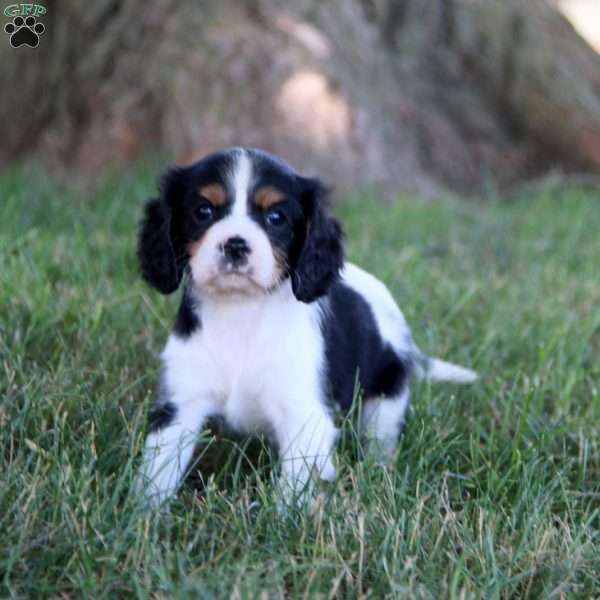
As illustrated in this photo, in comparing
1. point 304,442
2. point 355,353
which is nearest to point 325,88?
point 355,353

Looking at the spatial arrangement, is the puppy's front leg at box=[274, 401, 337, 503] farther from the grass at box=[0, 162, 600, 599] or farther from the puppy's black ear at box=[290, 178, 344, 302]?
the puppy's black ear at box=[290, 178, 344, 302]

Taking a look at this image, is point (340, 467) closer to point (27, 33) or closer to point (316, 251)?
point (316, 251)

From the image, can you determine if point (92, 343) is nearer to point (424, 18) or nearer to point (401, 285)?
point (401, 285)

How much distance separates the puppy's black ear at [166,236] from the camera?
10.1ft

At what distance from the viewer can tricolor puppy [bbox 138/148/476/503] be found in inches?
113

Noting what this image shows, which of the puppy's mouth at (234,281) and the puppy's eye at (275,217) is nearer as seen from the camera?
the puppy's mouth at (234,281)

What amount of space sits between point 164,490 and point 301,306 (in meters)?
0.75

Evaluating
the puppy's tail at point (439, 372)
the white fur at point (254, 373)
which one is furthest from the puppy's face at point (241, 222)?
the puppy's tail at point (439, 372)

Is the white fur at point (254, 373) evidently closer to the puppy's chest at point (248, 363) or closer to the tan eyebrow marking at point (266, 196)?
the puppy's chest at point (248, 363)

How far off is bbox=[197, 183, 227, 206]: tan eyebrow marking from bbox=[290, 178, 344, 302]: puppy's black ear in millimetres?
280

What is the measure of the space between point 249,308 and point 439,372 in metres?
0.97

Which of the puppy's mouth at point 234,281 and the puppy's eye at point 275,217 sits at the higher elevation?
the puppy's eye at point 275,217

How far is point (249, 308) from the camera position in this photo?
3027mm

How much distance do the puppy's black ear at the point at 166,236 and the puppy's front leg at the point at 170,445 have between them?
38 cm
